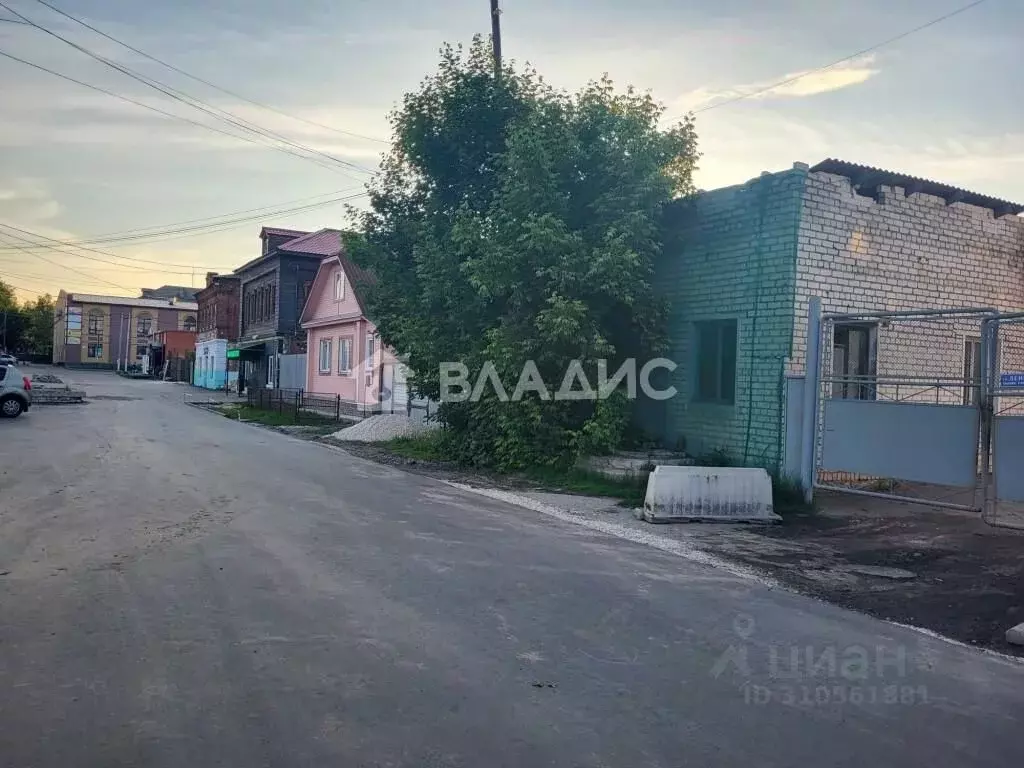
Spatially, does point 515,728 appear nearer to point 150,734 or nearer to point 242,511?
point 150,734

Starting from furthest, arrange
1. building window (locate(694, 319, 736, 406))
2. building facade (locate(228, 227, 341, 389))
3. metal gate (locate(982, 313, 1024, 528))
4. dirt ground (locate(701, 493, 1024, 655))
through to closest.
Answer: building facade (locate(228, 227, 341, 389)) < building window (locate(694, 319, 736, 406)) < metal gate (locate(982, 313, 1024, 528)) < dirt ground (locate(701, 493, 1024, 655))

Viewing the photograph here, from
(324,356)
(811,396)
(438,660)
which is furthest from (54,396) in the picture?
(438,660)

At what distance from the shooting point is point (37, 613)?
561 cm


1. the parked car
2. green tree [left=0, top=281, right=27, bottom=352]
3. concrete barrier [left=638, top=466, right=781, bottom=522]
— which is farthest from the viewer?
green tree [left=0, top=281, right=27, bottom=352]

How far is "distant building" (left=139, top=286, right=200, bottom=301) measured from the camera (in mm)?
112312

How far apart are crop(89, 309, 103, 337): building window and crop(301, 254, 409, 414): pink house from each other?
7176 centimetres

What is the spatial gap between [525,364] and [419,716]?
10.1m

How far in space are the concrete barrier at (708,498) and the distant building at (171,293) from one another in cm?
11099

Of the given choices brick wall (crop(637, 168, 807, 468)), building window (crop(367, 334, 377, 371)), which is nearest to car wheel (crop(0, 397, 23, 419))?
building window (crop(367, 334, 377, 371))

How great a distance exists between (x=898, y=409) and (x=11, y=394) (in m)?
24.7

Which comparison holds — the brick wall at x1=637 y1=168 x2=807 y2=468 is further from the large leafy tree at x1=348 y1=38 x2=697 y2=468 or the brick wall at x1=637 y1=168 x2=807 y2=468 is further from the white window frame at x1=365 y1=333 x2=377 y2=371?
the white window frame at x1=365 y1=333 x2=377 y2=371

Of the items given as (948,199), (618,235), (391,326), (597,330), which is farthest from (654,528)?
(391,326)

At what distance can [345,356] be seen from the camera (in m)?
33.4

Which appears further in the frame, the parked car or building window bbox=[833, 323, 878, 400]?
the parked car
